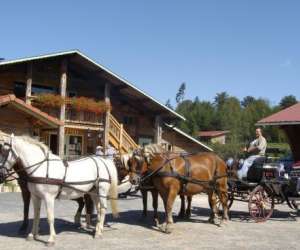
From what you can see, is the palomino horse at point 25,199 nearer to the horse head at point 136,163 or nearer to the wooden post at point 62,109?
the horse head at point 136,163

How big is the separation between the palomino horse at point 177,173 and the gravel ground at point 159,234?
601 millimetres

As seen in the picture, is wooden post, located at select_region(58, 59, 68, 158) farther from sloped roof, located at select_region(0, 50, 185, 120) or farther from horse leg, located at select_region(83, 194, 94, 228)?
horse leg, located at select_region(83, 194, 94, 228)

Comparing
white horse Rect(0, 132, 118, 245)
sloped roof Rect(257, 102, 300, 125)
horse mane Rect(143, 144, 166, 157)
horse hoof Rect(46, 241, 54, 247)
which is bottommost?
horse hoof Rect(46, 241, 54, 247)

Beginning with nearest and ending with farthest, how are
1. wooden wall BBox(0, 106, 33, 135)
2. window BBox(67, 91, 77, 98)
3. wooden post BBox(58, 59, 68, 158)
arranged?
wooden wall BBox(0, 106, 33, 135) → wooden post BBox(58, 59, 68, 158) → window BBox(67, 91, 77, 98)

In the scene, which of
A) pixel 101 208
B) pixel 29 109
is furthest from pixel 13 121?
pixel 101 208

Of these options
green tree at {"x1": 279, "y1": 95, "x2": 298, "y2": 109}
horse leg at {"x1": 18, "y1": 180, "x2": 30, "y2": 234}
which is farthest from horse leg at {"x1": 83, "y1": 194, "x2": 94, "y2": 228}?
green tree at {"x1": 279, "y1": 95, "x2": 298, "y2": 109}

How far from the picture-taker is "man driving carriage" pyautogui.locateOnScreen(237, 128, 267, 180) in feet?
40.7

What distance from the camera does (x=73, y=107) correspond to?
24.8 meters

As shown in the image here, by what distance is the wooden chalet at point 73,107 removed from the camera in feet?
72.5

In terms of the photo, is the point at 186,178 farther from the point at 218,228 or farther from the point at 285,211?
the point at 285,211

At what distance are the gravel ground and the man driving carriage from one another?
122 cm

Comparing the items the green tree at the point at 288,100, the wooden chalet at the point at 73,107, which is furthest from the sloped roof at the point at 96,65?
the green tree at the point at 288,100

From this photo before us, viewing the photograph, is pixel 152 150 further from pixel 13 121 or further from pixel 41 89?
pixel 41 89

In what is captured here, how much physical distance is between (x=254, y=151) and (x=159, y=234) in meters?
4.14
